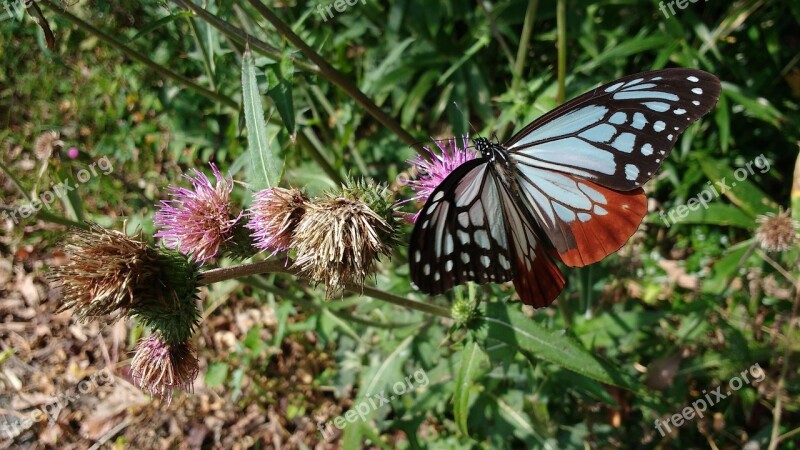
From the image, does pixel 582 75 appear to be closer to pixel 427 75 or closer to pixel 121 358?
pixel 427 75

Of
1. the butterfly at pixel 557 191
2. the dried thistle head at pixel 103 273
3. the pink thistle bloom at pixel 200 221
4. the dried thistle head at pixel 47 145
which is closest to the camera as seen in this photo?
the dried thistle head at pixel 103 273

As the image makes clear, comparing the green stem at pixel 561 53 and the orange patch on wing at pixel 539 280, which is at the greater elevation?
the green stem at pixel 561 53

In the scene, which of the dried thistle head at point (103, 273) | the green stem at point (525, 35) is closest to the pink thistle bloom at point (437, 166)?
the green stem at point (525, 35)

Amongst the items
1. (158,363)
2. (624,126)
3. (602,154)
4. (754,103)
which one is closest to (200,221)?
(158,363)

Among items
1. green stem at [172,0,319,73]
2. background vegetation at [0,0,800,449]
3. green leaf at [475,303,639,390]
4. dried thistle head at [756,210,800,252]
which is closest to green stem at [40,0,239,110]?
background vegetation at [0,0,800,449]

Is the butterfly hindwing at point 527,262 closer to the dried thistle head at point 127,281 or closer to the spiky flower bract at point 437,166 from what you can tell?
the spiky flower bract at point 437,166
